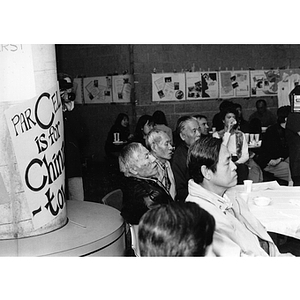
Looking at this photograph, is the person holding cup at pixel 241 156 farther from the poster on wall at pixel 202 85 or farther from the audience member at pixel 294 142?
the poster on wall at pixel 202 85

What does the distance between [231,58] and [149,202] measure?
3.79 m

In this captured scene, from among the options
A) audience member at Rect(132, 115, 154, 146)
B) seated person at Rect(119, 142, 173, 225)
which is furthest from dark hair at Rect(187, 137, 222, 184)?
audience member at Rect(132, 115, 154, 146)

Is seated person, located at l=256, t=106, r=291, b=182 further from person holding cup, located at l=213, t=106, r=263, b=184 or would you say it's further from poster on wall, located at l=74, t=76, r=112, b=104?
poster on wall, located at l=74, t=76, r=112, b=104

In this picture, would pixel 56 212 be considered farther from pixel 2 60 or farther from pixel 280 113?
pixel 280 113

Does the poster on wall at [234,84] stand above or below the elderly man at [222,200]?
above

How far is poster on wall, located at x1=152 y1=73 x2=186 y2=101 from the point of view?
14.5ft

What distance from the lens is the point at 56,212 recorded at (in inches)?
57.6

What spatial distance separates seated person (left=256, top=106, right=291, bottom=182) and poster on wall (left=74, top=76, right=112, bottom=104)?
2.09 m

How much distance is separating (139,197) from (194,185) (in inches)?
10.1

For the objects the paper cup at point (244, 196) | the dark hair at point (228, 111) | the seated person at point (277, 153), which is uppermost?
the dark hair at point (228, 111)

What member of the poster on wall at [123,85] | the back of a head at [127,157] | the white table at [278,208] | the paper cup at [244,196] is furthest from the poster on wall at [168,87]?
the back of a head at [127,157]

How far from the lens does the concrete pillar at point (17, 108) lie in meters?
1.31
